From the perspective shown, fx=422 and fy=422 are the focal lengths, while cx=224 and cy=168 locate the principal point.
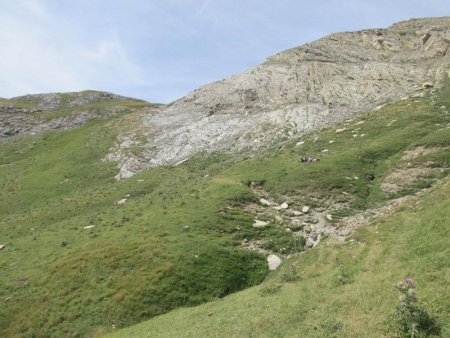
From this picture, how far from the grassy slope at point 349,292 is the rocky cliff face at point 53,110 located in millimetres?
101328

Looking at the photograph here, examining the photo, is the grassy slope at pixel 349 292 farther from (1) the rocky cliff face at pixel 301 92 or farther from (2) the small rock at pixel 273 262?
(1) the rocky cliff face at pixel 301 92

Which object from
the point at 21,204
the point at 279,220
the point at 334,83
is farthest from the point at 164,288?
the point at 334,83

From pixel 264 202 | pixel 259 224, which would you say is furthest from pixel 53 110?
pixel 259 224

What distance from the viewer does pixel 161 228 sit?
3962cm

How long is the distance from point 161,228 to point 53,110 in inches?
4284

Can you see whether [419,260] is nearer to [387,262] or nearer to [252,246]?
[387,262]

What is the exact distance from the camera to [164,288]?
100 ft

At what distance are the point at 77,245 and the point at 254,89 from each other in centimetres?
6212

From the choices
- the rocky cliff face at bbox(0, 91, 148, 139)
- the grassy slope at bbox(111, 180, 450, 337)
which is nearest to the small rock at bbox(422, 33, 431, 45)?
the grassy slope at bbox(111, 180, 450, 337)

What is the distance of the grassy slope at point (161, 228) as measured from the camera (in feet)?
96.5

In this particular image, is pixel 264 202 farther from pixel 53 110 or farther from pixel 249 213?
pixel 53 110

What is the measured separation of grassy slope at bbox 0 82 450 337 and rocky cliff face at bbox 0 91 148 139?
45.0m

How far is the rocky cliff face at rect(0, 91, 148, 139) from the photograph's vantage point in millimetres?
118625

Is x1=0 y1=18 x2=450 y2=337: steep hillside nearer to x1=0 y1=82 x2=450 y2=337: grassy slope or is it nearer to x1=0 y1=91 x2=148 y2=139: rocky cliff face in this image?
x1=0 y1=82 x2=450 y2=337: grassy slope
